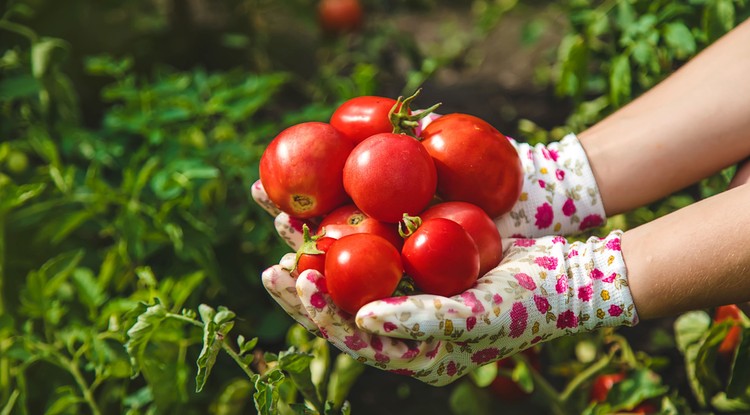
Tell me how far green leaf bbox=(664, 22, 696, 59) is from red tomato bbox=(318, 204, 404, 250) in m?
0.83

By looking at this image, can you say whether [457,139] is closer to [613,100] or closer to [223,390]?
[613,100]

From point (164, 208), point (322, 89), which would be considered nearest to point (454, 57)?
point (322, 89)

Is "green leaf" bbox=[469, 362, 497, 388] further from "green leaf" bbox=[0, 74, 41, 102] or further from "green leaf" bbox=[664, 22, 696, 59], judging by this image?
"green leaf" bbox=[0, 74, 41, 102]

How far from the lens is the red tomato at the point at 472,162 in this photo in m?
1.30

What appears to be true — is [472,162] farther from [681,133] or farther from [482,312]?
[681,133]

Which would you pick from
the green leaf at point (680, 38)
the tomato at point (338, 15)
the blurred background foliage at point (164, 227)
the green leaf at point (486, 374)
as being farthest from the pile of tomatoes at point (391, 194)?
the tomato at point (338, 15)

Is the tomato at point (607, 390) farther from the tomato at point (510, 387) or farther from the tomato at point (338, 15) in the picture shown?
the tomato at point (338, 15)

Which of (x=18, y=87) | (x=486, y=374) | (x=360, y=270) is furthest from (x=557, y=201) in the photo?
(x=18, y=87)

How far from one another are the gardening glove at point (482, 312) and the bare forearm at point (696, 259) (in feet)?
0.11

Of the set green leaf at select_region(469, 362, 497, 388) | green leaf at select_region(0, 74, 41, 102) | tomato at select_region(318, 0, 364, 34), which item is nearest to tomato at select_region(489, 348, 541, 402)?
green leaf at select_region(469, 362, 497, 388)

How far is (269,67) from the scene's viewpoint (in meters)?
3.08

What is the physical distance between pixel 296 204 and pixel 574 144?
588mm

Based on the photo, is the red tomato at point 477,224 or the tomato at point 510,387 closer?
the red tomato at point 477,224

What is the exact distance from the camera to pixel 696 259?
3.84 feet
